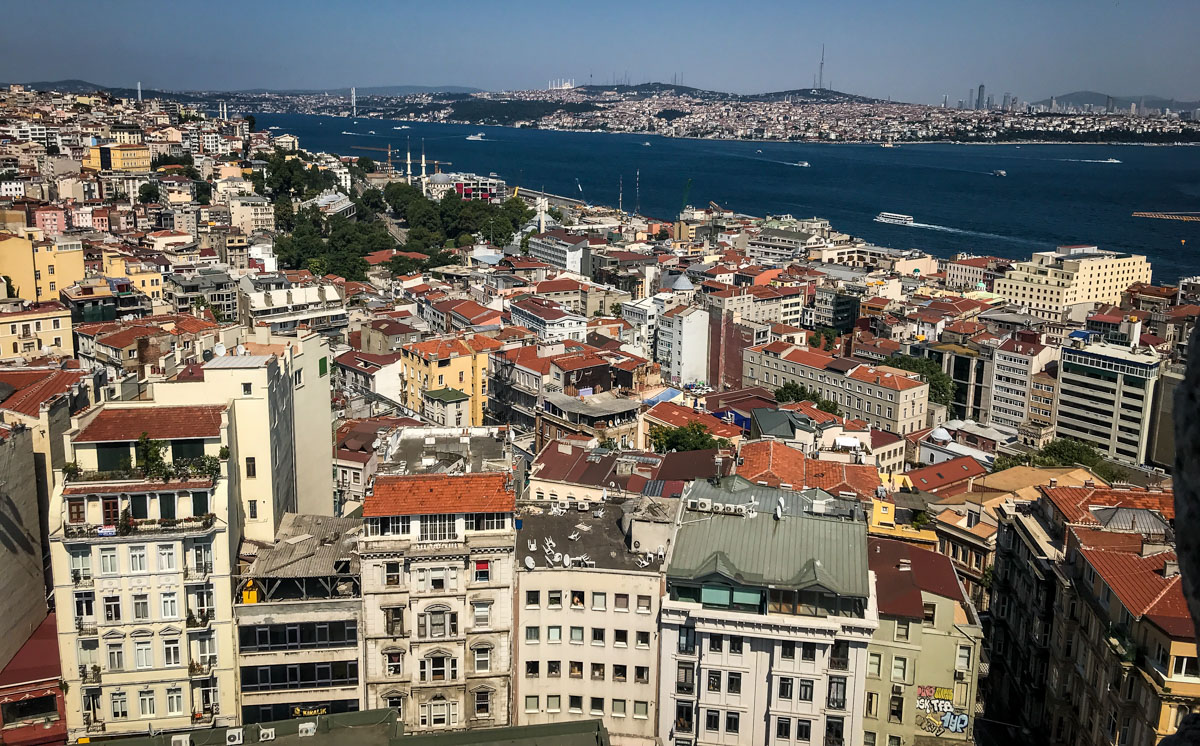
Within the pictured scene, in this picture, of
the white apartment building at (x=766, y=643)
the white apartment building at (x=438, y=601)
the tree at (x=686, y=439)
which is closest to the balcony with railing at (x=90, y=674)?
the white apartment building at (x=438, y=601)

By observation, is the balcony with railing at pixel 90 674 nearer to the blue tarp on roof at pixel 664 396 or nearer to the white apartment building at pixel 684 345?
the blue tarp on roof at pixel 664 396

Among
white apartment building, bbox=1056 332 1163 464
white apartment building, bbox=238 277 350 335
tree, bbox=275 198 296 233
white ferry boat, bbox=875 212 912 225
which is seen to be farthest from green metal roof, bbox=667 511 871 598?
white ferry boat, bbox=875 212 912 225

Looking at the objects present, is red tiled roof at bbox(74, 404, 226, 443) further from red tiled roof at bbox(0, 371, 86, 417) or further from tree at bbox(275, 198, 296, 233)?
tree at bbox(275, 198, 296, 233)

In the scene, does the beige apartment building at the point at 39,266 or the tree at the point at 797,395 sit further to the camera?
the tree at the point at 797,395

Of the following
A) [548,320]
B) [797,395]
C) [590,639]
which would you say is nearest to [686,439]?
[797,395]

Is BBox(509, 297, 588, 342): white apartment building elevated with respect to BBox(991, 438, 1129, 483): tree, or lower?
elevated

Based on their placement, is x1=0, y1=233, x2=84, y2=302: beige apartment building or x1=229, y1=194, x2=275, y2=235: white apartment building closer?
x1=0, y1=233, x2=84, y2=302: beige apartment building

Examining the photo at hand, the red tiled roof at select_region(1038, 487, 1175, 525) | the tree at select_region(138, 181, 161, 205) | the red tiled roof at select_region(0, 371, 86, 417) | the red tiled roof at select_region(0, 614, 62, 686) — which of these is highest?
the tree at select_region(138, 181, 161, 205)
